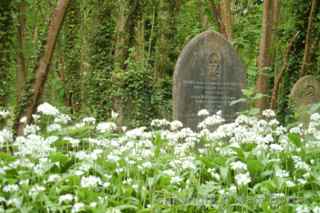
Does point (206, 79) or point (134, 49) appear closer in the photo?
point (206, 79)

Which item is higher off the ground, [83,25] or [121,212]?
[83,25]

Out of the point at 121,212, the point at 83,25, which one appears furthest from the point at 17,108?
the point at 83,25

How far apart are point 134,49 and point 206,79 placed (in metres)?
6.46

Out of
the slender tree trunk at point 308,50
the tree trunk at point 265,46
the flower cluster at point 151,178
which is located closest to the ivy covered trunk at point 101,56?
the tree trunk at point 265,46

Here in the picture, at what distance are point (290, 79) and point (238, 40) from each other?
2415 millimetres

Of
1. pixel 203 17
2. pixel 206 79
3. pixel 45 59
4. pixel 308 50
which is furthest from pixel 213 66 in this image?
pixel 203 17

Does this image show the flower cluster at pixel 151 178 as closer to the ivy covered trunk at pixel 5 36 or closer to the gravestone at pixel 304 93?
the gravestone at pixel 304 93

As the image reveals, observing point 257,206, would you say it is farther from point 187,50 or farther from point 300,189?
point 187,50

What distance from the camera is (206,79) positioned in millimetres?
9633

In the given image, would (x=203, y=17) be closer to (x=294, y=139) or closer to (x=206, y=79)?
(x=206, y=79)

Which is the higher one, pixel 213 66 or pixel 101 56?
pixel 101 56

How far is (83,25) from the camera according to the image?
17.9 m

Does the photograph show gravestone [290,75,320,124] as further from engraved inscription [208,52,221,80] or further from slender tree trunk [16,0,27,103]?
slender tree trunk [16,0,27,103]

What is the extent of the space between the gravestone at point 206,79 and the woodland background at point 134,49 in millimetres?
937
